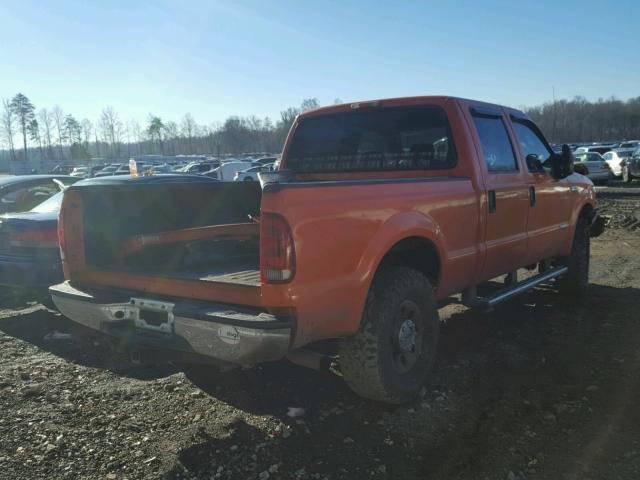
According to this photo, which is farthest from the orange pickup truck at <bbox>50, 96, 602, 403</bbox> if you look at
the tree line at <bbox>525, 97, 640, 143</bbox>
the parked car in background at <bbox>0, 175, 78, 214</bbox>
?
the tree line at <bbox>525, 97, 640, 143</bbox>

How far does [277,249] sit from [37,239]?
177 inches

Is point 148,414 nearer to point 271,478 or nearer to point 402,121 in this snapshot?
point 271,478

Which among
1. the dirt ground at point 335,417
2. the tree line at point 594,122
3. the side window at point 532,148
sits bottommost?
the dirt ground at point 335,417

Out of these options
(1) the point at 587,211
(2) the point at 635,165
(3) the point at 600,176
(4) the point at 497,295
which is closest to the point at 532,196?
(4) the point at 497,295

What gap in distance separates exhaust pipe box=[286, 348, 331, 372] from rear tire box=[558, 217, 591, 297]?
13.4 ft

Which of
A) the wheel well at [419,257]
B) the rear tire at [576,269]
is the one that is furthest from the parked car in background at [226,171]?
the wheel well at [419,257]

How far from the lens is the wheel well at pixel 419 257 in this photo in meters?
3.64

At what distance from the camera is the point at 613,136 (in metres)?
104

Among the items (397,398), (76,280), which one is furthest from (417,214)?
(76,280)

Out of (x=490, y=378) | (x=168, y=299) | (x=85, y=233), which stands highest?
(x=85, y=233)

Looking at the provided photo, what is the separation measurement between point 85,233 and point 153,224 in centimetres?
62

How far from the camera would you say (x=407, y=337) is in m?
3.48

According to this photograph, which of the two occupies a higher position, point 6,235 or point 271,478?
point 6,235

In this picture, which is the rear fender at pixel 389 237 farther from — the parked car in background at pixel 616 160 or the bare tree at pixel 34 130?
the bare tree at pixel 34 130
